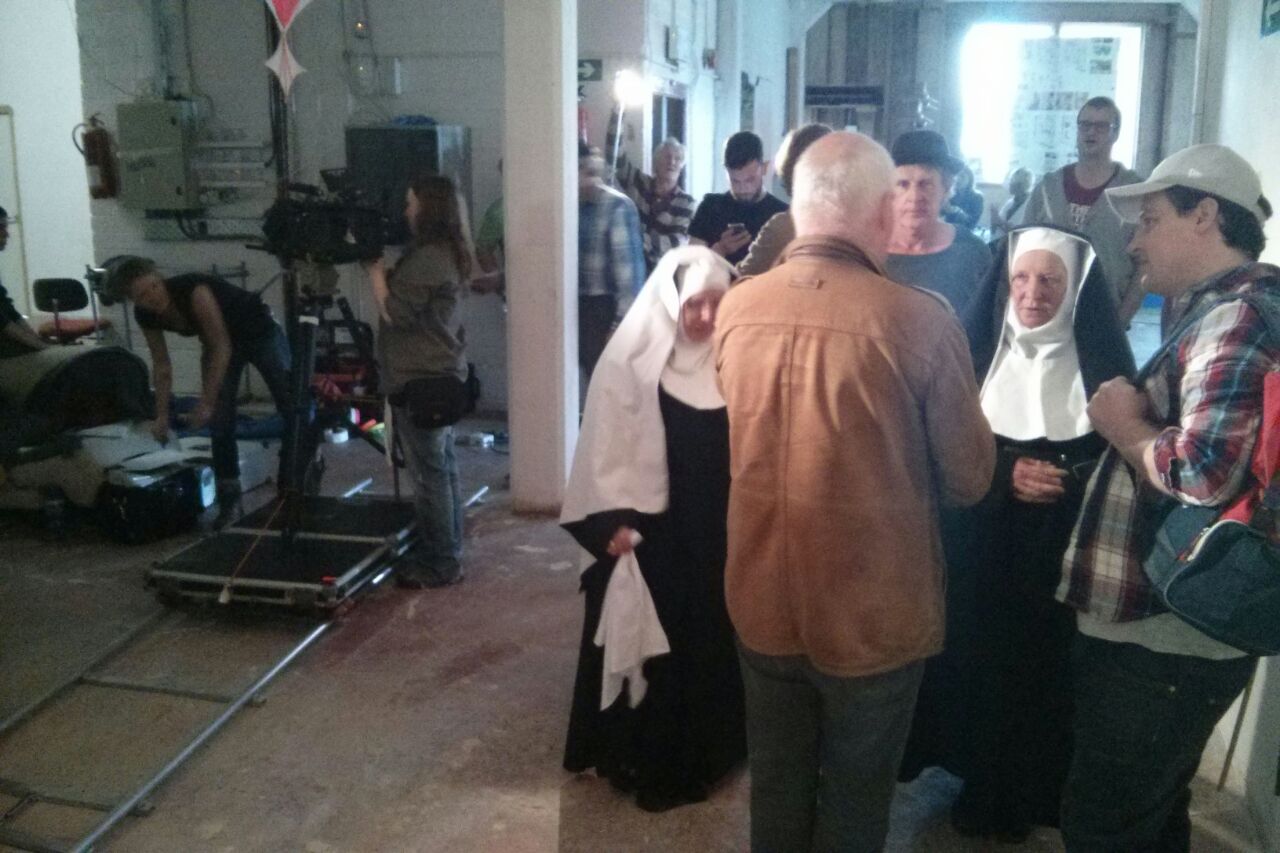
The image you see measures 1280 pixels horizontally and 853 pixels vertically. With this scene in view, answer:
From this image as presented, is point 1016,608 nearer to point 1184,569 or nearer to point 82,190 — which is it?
point 1184,569

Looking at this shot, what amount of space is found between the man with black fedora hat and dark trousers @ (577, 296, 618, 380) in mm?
2182

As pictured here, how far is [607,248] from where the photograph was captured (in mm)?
4980

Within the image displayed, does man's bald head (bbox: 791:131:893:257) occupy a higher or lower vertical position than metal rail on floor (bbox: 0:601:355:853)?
higher

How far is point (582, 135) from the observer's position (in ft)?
18.6

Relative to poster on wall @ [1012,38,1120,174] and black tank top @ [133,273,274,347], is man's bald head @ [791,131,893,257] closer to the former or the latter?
black tank top @ [133,273,274,347]

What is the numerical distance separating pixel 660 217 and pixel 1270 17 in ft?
11.9

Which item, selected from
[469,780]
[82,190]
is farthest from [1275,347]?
[82,190]

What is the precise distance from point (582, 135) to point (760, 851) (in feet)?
14.4

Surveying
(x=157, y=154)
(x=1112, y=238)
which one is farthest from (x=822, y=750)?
(x=157, y=154)

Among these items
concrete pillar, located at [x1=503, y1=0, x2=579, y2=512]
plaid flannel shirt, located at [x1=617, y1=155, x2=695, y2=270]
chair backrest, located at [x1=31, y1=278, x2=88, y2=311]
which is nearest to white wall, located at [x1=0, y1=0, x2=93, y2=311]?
chair backrest, located at [x1=31, y1=278, x2=88, y2=311]

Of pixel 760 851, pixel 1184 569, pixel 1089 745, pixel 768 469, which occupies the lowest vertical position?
pixel 760 851

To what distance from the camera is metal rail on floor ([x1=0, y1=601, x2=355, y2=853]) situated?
8.25 ft

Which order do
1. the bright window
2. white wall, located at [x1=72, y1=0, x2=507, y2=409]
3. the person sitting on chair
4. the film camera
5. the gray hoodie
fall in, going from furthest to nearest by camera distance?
the bright window → white wall, located at [x1=72, y1=0, x2=507, y2=409] → the person sitting on chair → the gray hoodie → the film camera

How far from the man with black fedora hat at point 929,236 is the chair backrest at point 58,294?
191 inches
